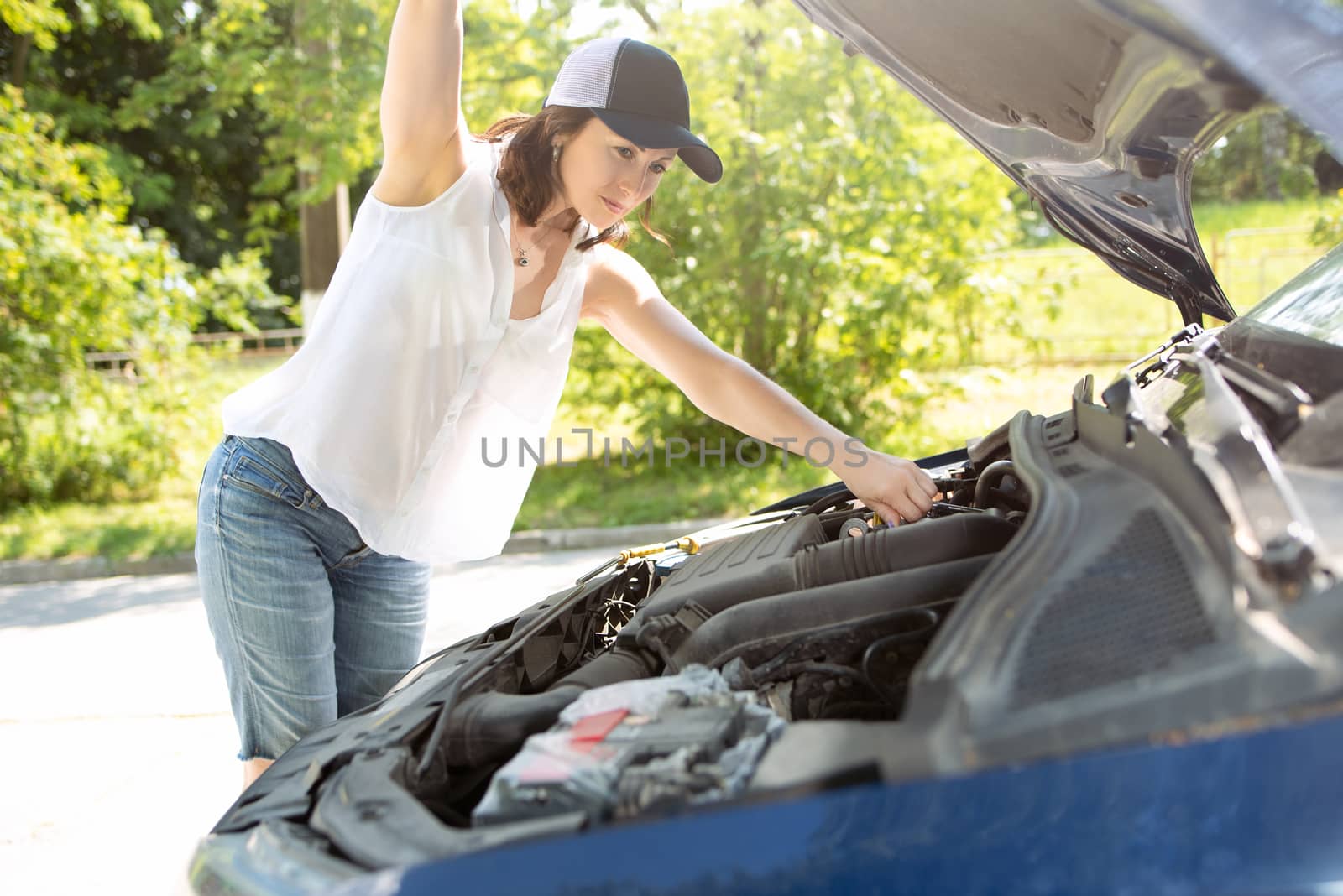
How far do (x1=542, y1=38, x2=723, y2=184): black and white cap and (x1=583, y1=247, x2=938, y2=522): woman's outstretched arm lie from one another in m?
0.38

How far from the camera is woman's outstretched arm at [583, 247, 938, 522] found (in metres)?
2.32

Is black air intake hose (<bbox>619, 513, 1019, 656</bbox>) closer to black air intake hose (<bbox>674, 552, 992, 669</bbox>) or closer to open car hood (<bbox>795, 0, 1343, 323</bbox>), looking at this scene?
black air intake hose (<bbox>674, 552, 992, 669</bbox>)

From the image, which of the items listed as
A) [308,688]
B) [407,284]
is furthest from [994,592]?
[308,688]

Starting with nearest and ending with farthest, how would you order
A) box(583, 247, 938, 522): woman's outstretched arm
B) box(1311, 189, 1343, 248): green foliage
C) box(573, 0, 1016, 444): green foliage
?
box(583, 247, 938, 522): woman's outstretched arm < box(573, 0, 1016, 444): green foliage < box(1311, 189, 1343, 248): green foliage

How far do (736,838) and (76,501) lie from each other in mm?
8210

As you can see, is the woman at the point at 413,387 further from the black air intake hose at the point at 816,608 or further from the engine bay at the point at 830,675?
the black air intake hose at the point at 816,608

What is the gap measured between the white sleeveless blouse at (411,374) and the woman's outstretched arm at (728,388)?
0.30m

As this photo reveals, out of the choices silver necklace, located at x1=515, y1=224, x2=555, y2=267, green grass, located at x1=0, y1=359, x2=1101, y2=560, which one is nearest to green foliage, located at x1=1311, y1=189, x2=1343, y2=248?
green grass, located at x1=0, y1=359, x2=1101, y2=560

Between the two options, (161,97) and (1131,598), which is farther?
(161,97)

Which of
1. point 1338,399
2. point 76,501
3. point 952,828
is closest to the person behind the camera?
point 952,828

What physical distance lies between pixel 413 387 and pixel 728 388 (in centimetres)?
77

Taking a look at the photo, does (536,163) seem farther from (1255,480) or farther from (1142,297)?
(1142,297)

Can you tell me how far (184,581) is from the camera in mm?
6309

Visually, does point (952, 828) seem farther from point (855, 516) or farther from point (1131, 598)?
point (855, 516)
